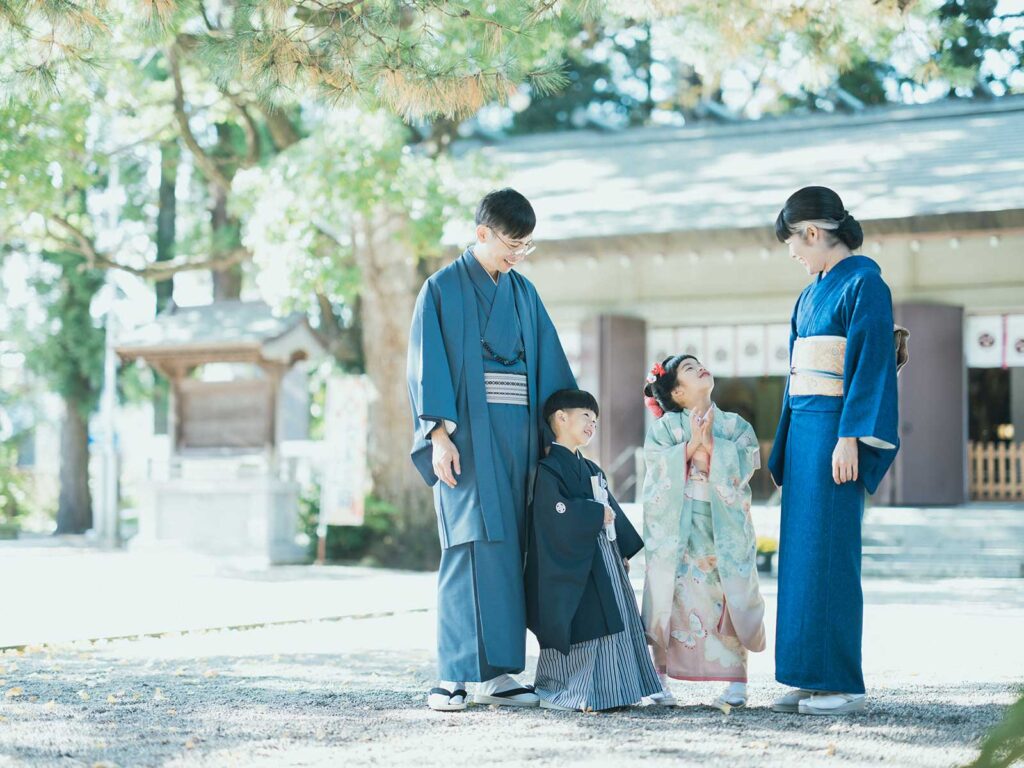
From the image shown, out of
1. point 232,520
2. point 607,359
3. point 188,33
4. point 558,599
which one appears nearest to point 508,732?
point 558,599

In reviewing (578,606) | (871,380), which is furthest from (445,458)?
(871,380)

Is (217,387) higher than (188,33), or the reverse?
(188,33)

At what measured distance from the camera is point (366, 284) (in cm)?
1180

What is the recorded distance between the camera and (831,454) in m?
4.05

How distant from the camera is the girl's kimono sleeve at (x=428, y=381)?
13.6 ft

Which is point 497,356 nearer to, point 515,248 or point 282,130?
point 515,248

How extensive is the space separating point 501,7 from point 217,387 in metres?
7.23

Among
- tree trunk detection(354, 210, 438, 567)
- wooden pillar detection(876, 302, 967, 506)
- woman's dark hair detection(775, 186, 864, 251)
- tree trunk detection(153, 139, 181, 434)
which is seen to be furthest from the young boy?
tree trunk detection(153, 139, 181, 434)

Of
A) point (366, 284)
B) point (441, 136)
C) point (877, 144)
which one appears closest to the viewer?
point (366, 284)

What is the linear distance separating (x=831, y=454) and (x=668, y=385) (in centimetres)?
63

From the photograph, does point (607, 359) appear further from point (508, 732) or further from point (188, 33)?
point (508, 732)

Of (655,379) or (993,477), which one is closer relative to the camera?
(655,379)

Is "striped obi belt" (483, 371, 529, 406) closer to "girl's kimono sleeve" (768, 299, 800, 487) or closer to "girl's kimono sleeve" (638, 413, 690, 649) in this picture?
"girl's kimono sleeve" (638, 413, 690, 649)

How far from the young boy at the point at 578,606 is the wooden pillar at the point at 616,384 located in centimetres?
893
